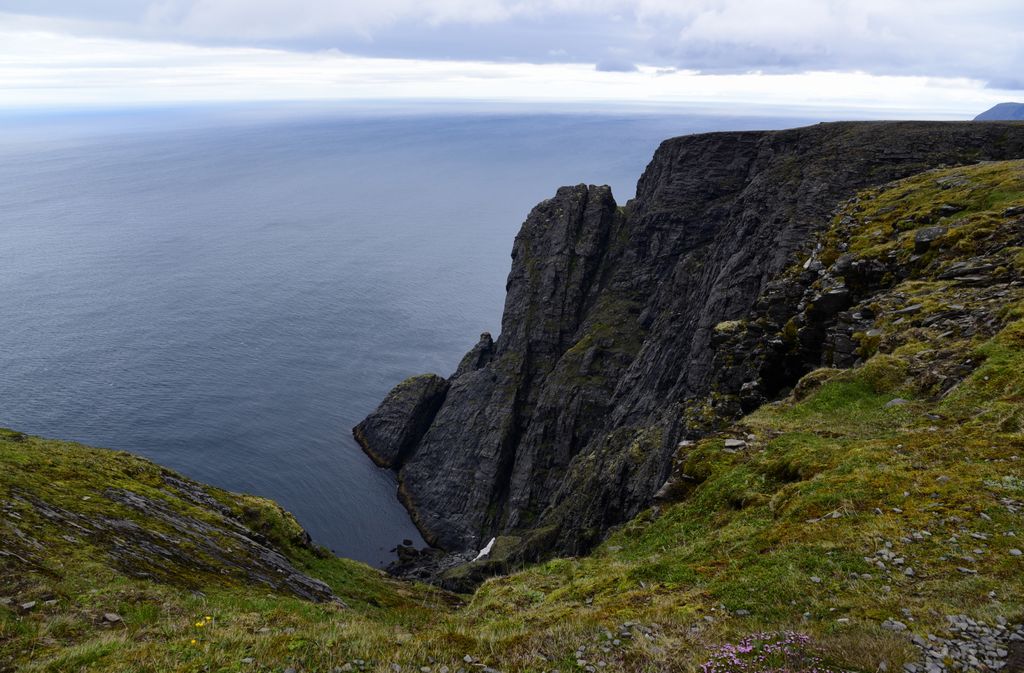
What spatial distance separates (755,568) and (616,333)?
83.7 m

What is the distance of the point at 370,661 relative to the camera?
472 inches

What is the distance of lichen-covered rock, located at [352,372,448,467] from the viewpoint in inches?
4190

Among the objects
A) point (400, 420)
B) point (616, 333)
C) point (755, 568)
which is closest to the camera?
point (755, 568)

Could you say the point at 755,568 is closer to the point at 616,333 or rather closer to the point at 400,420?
the point at 616,333

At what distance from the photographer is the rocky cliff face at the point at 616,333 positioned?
60.5m

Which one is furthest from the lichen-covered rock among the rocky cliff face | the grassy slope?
the grassy slope

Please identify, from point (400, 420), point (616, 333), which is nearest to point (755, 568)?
point (616, 333)

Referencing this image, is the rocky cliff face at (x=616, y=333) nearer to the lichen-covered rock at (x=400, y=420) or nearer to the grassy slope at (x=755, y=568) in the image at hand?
the lichen-covered rock at (x=400, y=420)

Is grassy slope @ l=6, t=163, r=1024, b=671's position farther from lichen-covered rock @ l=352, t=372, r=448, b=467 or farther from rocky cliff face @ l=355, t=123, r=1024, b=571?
lichen-covered rock @ l=352, t=372, r=448, b=467

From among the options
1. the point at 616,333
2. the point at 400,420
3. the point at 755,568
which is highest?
the point at 755,568

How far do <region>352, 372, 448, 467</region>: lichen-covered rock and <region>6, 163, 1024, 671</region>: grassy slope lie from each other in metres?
78.9

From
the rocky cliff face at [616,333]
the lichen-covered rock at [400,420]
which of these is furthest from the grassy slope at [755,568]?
the lichen-covered rock at [400,420]

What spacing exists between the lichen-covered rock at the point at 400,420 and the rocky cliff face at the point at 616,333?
334 mm

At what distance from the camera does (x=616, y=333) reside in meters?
97.4
